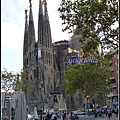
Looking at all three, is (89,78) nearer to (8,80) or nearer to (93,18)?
(8,80)

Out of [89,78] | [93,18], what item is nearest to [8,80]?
[89,78]

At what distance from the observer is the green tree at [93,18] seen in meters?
12.3

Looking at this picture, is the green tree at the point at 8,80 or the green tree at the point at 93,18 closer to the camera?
the green tree at the point at 93,18

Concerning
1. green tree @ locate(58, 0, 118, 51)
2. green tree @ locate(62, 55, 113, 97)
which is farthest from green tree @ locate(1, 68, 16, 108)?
green tree @ locate(58, 0, 118, 51)

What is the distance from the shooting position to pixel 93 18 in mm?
12727

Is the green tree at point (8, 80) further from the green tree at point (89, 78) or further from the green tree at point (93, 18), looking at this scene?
the green tree at point (93, 18)

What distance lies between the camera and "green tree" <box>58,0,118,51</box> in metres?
12.3

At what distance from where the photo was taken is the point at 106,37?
43.5 feet

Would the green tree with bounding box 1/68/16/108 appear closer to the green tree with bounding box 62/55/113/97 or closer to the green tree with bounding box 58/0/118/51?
the green tree with bounding box 62/55/113/97

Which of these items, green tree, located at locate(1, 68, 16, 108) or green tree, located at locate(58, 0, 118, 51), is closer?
green tree, located at locate(58, 0, 118, 51)

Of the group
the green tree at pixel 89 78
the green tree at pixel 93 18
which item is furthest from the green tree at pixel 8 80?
the green tree at pixel 93 18

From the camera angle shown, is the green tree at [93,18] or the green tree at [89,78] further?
the green tree at [89,78]

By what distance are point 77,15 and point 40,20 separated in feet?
335

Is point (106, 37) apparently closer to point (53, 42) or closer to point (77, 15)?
point (77, 15)
